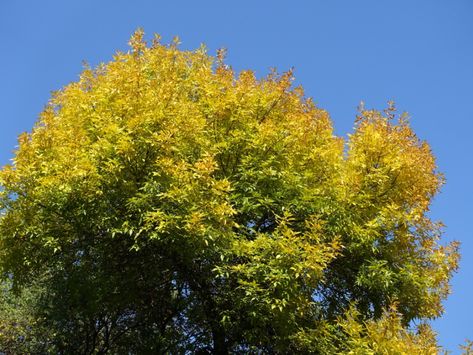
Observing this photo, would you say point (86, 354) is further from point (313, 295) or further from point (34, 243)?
point (313, 295)

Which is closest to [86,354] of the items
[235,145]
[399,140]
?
[235,145]

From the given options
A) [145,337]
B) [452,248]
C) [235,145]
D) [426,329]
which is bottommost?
[426,329]

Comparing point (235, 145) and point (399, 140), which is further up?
point (399, 140)

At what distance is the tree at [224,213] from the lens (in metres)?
9.14

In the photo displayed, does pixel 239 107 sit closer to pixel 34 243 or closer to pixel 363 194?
pixel 363 194

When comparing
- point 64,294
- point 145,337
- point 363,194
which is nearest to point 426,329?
point 363,194

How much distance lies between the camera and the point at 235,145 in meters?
10.7

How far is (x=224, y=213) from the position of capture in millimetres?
9039

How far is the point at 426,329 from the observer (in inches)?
334

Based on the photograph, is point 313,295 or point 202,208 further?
point 313,295

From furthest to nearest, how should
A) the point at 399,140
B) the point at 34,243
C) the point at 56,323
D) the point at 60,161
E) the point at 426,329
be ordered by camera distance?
the point at 56,323 → the point at 399,140 → the point at 34,243 → the point at 60,161 → the point at 426,329

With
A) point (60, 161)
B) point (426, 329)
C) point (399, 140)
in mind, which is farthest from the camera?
point (399, 140)

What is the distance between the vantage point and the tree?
914 cm

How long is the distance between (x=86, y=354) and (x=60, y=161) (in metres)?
7.71
